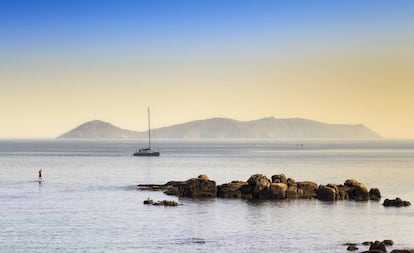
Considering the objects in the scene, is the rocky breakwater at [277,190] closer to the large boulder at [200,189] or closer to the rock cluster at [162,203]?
the large boulder at [200,189]

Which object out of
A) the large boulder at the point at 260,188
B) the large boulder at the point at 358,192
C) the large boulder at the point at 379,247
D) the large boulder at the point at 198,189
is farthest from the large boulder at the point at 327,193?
the large boulder at the point at 379,247

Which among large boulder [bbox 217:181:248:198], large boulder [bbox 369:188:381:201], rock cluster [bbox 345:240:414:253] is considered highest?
large boulder [bbox 217:181:248:198]

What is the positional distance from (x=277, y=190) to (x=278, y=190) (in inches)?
5.5

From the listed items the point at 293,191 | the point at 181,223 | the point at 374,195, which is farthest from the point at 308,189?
the point at 181,223

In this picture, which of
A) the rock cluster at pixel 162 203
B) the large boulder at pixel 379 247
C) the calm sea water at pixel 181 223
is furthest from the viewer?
the rock cluster at pixel 162 203

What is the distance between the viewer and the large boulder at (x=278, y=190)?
94250 mm

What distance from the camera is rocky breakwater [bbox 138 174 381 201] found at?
94456 mm

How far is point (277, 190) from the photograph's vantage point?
310 ft

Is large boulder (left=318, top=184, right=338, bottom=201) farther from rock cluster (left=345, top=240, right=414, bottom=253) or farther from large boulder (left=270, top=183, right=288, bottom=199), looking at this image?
rock cluster (left=345, top=240, right=414, bottom=253)

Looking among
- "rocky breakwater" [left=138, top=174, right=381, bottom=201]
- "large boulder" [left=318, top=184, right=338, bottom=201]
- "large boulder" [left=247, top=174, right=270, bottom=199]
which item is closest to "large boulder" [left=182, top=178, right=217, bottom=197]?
"rocky breakwater" [left=138, top=174, right=381, bottom=201]

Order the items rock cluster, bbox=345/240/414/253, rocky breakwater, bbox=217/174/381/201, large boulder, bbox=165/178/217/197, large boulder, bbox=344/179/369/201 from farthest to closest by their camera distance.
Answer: large boulder, bbox=165/178/217/197 < large boulder, bbox=344/179/369/201 < rocky breakwater, bbox=217/174/381/201 < rock cluster, bbox=345/240/414/253

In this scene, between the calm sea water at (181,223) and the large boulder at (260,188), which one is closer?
the calm sea water at (181,223)

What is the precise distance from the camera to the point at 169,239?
6162 centimetres

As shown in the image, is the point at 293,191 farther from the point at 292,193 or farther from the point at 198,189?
the point at 198,189
